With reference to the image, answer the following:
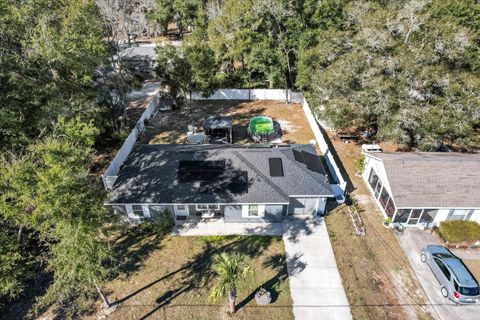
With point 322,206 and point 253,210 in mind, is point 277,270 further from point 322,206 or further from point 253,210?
point 322,206

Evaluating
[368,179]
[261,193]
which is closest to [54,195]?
[261,193]

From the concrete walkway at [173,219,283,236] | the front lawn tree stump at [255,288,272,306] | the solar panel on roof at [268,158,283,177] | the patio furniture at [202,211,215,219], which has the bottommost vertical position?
the front lawn tree stump at [255,288,272,306]

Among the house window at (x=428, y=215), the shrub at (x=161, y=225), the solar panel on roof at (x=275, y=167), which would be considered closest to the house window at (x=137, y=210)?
the shrub at (x=161, y=225)

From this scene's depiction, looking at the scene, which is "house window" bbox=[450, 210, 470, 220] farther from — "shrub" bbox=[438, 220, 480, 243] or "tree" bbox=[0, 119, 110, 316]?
"tree" bbox=[0, 119, 110, 316]

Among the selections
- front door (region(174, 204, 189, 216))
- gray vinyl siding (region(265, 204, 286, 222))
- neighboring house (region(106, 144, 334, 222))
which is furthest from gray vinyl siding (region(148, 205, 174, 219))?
gray vinyl siding (region(265, 204, 286, 222))

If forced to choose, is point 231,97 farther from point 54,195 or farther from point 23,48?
point 54,195

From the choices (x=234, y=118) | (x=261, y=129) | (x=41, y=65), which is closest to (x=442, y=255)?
(x=261, y=129)
